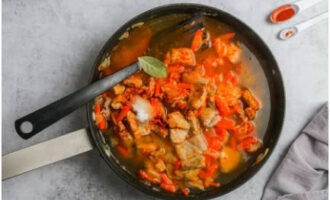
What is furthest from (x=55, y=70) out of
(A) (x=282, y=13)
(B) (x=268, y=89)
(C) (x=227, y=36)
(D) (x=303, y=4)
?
(D) (x=303, y=4)

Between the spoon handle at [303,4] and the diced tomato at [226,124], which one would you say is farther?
the spoon handle at [303,4]

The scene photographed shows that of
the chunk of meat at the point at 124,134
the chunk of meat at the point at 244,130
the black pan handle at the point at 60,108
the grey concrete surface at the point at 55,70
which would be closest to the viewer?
the black pan handle at the point at 60,108

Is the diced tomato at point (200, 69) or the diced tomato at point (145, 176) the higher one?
the diced tomato at point (200, 69)

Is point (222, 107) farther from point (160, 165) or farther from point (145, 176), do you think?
point (145, 176)

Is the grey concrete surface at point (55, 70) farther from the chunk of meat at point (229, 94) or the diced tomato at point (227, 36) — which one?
the chunk of meat at point (229, 94)

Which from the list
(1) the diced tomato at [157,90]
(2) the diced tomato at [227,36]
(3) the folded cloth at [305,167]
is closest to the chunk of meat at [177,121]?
(1) the diced tomato at [157,90]

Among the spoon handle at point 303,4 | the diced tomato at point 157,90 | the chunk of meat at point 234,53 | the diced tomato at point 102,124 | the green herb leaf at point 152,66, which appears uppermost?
the spoon handle at point 303,4

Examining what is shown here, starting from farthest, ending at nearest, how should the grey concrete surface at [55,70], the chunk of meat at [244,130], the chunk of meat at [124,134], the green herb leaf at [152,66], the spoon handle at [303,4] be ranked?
the spoon handle at [303,4], the grey concrete surface at [55,70], the chunk of meat at [244,130], the chunk of meat at [124,134], the green herb leaf at [152,66]
